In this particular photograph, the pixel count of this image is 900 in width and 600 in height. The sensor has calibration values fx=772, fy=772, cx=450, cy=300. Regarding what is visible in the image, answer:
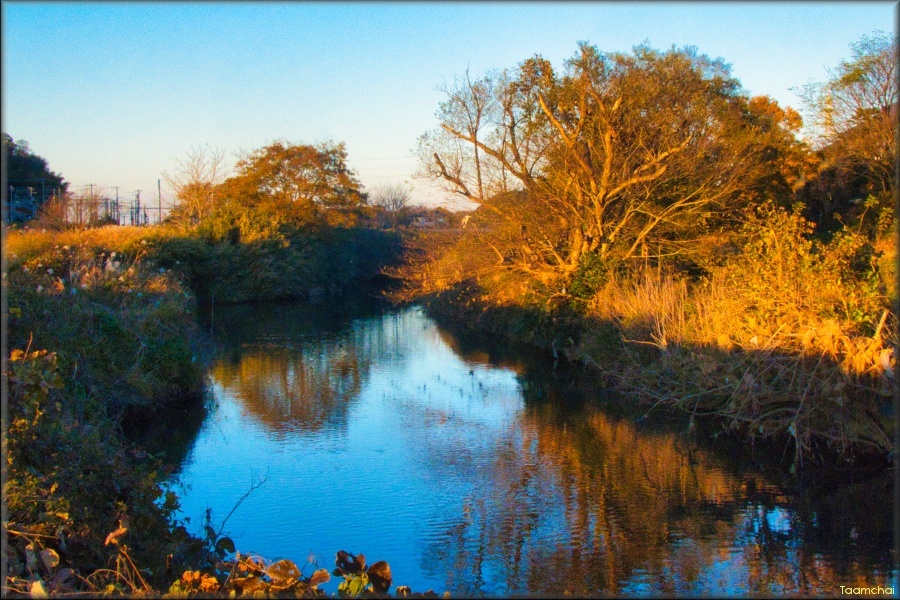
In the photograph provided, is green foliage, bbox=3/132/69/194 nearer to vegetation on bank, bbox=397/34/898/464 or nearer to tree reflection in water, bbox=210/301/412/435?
tree reflection in water, bbox=210/301/412/435

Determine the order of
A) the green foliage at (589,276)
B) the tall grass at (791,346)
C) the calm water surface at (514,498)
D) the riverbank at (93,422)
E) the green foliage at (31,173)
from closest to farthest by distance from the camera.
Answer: the riverbank at (93,422) < the calm water surface at (514,498) < the tall grass at (791,346) < the green foliage at (589,276) < the green foliage at (31,173)

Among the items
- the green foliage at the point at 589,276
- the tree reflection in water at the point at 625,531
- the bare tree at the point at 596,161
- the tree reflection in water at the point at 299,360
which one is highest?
the bare tree at the point at 596,161

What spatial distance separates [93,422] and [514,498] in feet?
14.7

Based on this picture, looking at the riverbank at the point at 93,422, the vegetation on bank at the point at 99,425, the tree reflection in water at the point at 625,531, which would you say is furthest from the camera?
the tree reflection in water at the point at 625,531

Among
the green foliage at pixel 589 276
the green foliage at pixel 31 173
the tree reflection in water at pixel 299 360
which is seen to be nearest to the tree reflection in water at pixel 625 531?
the tree reflection in water at pixel 299 360

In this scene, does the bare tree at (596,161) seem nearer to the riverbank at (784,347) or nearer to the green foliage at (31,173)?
the riverbank at (784,347)

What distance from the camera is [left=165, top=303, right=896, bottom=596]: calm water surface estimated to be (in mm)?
6363

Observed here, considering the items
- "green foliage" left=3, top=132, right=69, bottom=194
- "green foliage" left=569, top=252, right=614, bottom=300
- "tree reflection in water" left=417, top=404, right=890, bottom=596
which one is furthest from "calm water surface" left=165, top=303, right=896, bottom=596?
"green foliage" left=3, top=132, right=69, bottom=194

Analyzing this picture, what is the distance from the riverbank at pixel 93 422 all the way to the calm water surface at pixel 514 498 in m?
0.98

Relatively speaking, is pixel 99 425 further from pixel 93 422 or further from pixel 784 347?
pixel 784 347

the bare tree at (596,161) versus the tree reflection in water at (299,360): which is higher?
the bare tree at (596,161)

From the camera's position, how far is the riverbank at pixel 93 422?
491 centimetres

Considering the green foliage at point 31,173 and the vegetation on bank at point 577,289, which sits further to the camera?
the green foliage at point 31,173

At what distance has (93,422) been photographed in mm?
A: 7988
